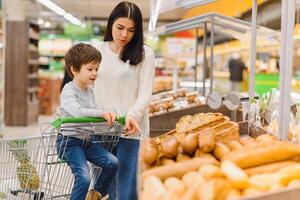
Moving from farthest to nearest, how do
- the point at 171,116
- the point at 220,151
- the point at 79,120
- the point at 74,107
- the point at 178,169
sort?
the point at 171,116 → the point at 74,107 → the point at 79,120 → the point at 220,151 → the point at 178,169

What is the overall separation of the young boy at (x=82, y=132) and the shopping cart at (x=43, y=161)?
0.03 meters

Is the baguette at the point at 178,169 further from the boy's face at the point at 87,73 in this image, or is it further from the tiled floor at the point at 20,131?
the tiled floor at the point at 20,131

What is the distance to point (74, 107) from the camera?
310 cm

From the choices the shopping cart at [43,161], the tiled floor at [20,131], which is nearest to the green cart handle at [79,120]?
the shopping cart at [43,161]

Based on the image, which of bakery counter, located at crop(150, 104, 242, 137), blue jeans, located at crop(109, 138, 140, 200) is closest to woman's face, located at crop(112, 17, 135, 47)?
blue jeans, located at crop(109, 138, 140, 200)

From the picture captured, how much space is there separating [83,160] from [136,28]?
85 centimetres

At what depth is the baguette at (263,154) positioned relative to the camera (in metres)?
2.07

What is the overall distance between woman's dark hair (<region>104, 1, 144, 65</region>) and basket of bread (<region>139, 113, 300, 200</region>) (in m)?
0.99

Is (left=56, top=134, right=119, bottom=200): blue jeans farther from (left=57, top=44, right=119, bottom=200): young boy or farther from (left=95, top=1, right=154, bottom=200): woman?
(left=95, top=1, right=154, bottom=200): woman

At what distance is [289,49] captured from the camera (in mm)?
2539

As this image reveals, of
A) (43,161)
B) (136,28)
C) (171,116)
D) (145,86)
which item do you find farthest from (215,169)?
(171,116)

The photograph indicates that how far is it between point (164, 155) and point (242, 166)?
1.05 feet

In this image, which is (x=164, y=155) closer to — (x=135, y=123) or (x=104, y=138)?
(x=135, y=123)

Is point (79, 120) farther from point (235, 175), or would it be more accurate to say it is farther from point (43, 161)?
point (235, 175)
